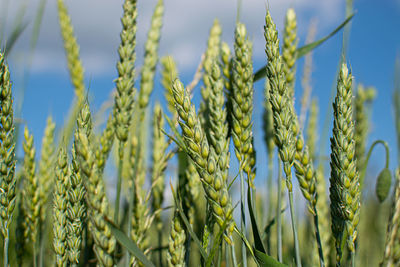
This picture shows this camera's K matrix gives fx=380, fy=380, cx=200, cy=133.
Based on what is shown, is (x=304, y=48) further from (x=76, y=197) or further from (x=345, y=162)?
(x=76, y=197)

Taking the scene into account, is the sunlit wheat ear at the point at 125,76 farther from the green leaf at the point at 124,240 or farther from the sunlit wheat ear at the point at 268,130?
the sunlit wheat ear at the point at 268,130

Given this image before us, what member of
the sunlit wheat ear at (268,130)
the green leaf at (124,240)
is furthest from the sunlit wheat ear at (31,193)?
the sunlit wheat ear at (268,130)

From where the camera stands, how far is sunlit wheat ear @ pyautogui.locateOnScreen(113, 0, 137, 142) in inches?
42.3

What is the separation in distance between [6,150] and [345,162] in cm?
76

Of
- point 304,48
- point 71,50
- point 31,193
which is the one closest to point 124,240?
point 31,193

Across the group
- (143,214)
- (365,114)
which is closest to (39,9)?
(143,214)

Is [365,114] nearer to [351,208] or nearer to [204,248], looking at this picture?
[351,208]

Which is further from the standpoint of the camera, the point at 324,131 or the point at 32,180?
the point at 324,131

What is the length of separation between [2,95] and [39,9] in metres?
0.66

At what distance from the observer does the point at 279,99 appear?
2.73 feet

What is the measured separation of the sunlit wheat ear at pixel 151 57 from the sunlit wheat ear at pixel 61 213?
51cm

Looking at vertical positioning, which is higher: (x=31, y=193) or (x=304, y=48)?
(x=304, y=48)

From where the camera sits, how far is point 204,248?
2.71ft

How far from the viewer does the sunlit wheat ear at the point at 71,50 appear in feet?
5.94
